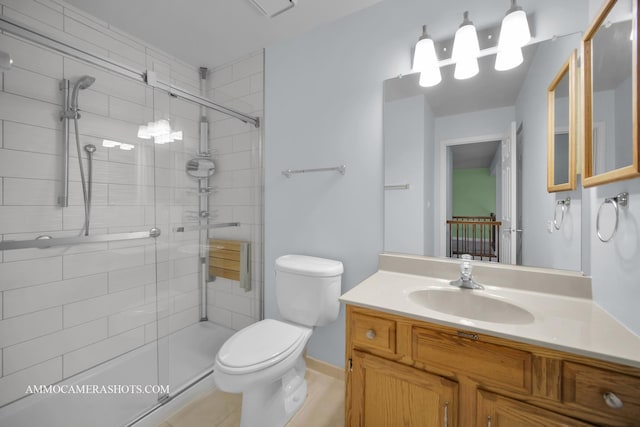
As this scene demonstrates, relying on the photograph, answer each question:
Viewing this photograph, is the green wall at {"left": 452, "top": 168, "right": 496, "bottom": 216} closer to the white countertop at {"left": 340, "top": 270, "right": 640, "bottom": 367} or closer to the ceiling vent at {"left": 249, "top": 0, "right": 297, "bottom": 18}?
the white countertop at {"left": 340, "top": 270, "right": 640, "bottom": 367}

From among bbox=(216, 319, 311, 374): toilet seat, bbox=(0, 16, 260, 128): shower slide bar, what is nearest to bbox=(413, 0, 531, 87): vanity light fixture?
bbox=(0, 16, 260, 128): shower slide bar

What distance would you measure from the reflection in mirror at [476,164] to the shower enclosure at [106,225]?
1115 millimetres

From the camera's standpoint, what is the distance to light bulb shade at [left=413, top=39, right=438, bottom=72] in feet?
4.37

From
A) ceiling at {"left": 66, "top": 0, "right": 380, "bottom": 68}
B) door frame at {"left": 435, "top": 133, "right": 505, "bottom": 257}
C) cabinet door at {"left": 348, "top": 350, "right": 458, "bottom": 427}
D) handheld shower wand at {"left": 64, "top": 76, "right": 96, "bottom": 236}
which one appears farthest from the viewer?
ceiling at {"left": 66, "top": 0, "right": 380, "bottom": 68}

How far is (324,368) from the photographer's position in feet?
5.75

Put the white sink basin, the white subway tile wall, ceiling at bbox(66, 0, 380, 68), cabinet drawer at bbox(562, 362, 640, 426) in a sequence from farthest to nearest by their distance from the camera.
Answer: the white subway tile wall < ceiling at bbox(66, 0, 380, 68) < the white sink basin < cabinet drawer at bbox(562, 362, 640, 426)

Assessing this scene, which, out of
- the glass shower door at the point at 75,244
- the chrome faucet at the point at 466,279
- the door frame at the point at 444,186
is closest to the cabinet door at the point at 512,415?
the chrome faucet at the point at 466,279

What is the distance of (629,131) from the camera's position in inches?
30.1

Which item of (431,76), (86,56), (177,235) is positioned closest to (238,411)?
(177,235)

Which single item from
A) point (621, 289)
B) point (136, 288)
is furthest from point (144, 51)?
point (621, 289)

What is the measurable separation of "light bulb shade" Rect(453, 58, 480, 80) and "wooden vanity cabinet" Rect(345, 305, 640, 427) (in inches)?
47.5

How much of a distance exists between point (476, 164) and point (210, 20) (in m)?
1.88

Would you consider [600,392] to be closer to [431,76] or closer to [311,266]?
[311,266]

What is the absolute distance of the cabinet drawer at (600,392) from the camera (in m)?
0.65
